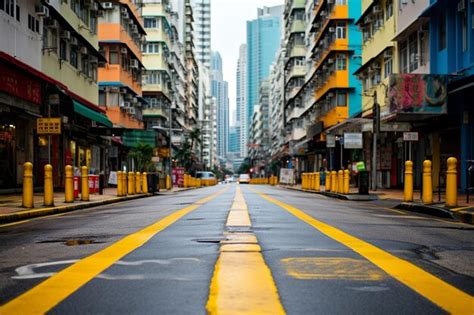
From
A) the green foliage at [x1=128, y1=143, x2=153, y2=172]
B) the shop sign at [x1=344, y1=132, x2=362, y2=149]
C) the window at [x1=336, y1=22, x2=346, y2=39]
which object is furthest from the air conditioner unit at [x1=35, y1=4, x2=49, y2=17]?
the window at [x1=336, y1=22, x2=346, y2=39]

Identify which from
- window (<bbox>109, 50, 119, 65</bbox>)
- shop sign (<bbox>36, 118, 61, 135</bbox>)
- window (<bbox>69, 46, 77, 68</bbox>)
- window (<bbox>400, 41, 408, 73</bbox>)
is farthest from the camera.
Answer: window (<bbox>109, 50, 119, 65</bbox>)

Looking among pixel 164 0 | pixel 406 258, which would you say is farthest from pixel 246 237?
pixel 164 0

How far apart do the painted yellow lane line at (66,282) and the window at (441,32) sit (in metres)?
22.8

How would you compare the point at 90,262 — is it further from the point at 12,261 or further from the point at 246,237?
the point at 246,237

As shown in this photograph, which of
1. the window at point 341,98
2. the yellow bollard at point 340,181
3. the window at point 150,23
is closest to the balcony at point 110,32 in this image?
the window at point 341,98

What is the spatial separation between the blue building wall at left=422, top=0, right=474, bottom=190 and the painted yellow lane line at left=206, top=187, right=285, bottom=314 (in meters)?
19.3

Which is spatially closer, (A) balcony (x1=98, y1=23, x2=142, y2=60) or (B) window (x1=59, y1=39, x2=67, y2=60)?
(B) window (x1=59, y1=39, x2=67, y2=60)

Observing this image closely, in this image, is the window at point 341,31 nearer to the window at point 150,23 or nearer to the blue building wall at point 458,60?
the window at point 150,23

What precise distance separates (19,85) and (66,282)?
61.7 ft

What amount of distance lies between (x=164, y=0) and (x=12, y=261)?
73.6 meters

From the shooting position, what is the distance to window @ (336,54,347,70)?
5512cm

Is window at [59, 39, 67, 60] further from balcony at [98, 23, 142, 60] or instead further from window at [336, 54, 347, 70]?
window at [336, 54, 347, 70]

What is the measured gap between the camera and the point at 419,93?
25547 mm

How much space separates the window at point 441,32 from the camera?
26.6 m
